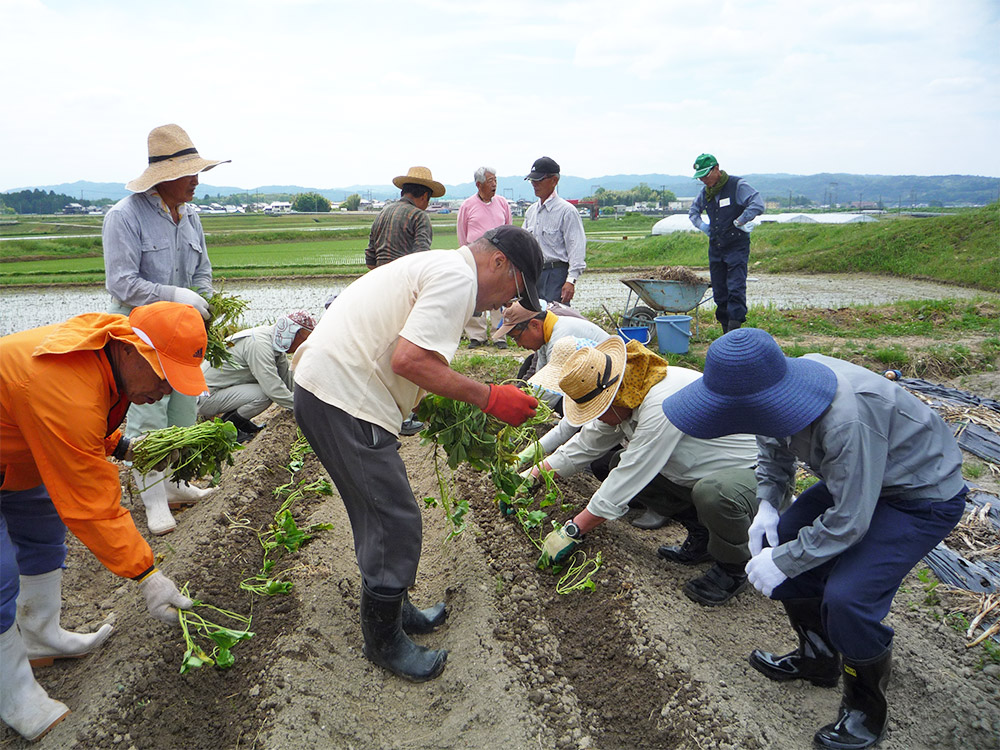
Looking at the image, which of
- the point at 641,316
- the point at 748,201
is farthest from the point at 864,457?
the point at 641,316

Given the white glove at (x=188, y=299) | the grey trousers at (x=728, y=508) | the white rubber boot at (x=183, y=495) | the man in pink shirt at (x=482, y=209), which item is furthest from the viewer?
the man in pink shirt at (x=482, y=209)

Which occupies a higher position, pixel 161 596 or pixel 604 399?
pixel 604 399

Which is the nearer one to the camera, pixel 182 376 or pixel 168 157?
pixel 182 376

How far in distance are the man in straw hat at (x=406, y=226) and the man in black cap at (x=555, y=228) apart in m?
1.27

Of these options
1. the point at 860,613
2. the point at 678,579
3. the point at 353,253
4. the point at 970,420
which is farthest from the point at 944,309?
the point at 353,253

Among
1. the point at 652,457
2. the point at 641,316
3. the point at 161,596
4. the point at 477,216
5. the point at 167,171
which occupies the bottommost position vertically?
the point at 161,596

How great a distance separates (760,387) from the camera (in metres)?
2.13

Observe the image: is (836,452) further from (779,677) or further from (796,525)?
(779,677)

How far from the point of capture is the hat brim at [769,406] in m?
2.12

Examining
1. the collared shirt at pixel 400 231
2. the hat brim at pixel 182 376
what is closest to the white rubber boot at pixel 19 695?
the hat brim at pixel 182 376

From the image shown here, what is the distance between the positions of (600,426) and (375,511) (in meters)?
1.33

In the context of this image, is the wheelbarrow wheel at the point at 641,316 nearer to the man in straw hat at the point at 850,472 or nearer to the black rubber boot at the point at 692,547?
the black rubber boot at the point at 692,547

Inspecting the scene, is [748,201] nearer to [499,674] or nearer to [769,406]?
[769,406]

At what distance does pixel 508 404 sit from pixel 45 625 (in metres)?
2.13
